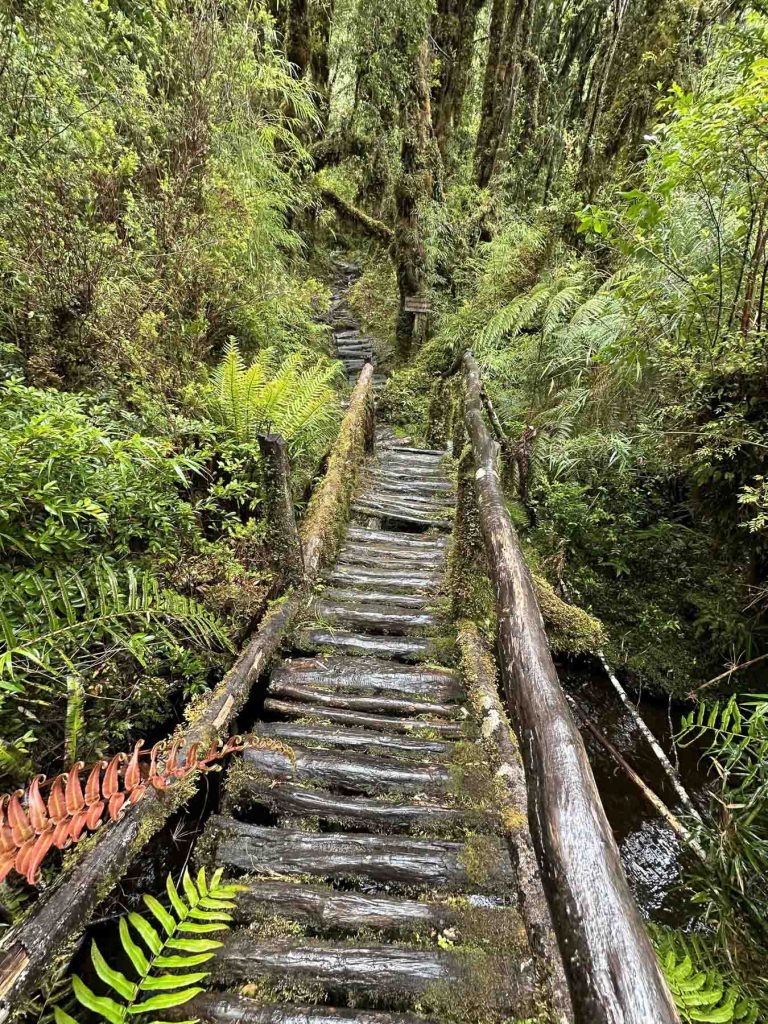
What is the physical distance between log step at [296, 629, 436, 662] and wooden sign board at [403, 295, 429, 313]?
8.39m

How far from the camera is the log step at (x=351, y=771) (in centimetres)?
242

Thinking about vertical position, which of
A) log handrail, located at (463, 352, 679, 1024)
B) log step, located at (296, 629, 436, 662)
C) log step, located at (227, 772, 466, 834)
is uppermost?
log handrail, located at (463, 352, 679, 1024)

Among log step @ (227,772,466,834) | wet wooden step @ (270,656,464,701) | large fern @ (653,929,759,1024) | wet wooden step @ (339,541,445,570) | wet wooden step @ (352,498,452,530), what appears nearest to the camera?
large fern @ (653,929,759,1024)

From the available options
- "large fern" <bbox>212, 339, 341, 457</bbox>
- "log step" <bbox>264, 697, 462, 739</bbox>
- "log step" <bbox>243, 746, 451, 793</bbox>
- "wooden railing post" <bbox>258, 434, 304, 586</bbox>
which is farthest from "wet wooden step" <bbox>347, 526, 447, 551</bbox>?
"log step" <bbox>243, 746, 451, 793</bbox>

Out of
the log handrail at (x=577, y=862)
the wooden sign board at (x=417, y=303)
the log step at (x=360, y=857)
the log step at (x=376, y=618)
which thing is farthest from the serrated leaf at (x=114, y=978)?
the wooden sign board at (x=417, y=303)

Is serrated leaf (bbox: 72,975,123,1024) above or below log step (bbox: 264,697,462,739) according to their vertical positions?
above

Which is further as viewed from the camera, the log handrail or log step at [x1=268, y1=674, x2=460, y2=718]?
log step at [x1=268, y1=674, x2=460, y2=718]

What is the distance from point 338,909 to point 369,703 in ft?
3.57

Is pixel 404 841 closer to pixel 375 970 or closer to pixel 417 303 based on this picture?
pixel 375 970

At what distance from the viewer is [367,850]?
6.97 ft

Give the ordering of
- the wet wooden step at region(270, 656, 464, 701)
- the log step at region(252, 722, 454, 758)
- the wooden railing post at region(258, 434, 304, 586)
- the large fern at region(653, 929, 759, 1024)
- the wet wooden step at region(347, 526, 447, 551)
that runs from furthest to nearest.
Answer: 1. the wet wooden step at region(347, 526, 447, 551)
2. the wooden railing post at region(258, 434, 304, 586)
3. the wet wooden step at region(270, 656, 464, 701)
4. the log step at region(252, 722, 454, 758)
5. the large fern at region(653, 929, 759, 1024)

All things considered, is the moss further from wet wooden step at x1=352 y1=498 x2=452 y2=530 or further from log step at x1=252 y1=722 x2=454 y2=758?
wet wooden step at x1=352 y1=498 x2=452 y2=530

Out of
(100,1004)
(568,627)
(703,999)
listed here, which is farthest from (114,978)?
(568,627)

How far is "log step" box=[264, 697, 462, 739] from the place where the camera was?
8.98 feet
